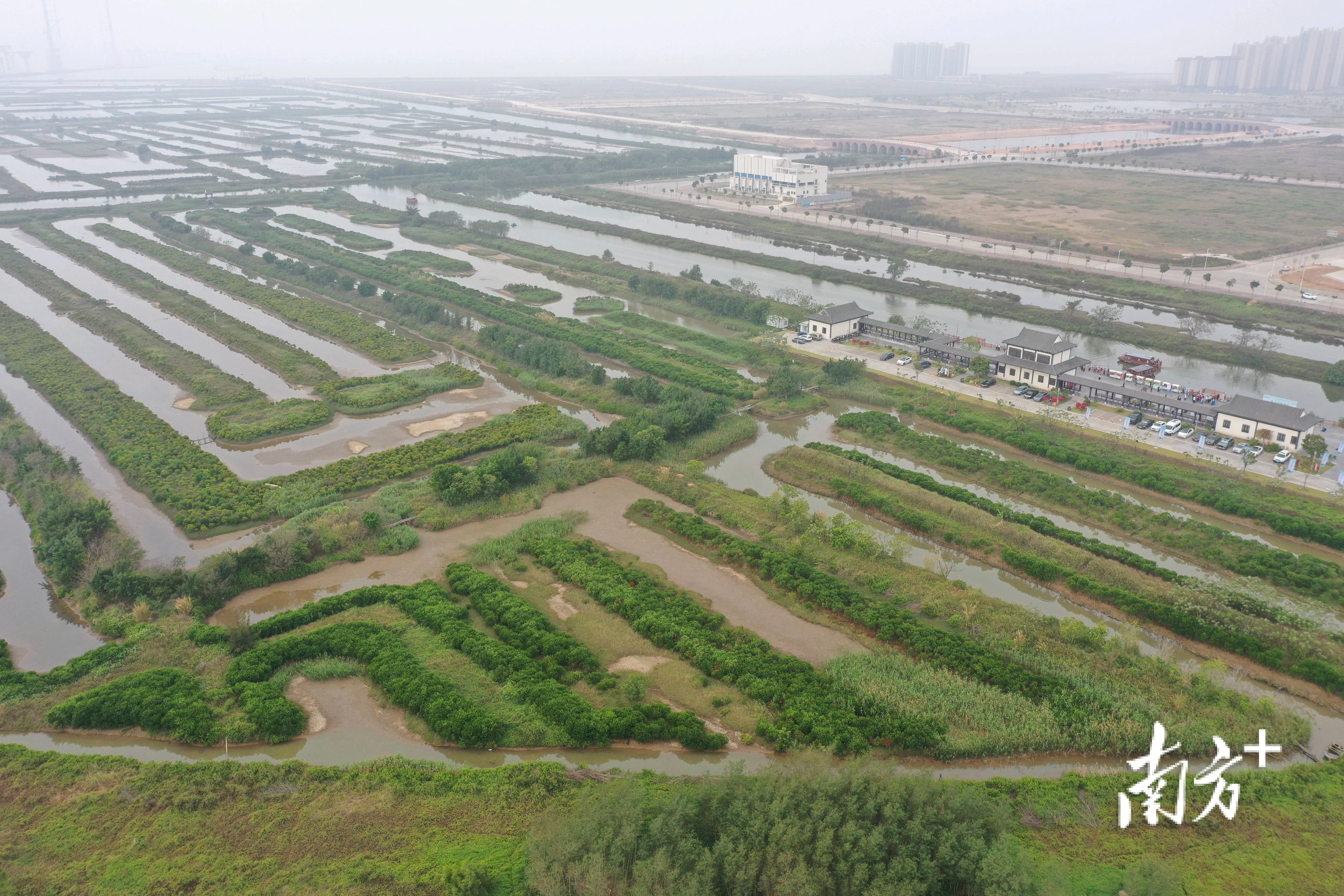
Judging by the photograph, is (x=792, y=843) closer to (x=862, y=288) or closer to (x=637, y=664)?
(x=637, y=664)

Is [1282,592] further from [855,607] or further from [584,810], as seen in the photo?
[584,810]

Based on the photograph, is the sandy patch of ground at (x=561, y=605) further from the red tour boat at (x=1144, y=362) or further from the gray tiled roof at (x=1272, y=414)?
the red tour boat at (x=1144, y=362)

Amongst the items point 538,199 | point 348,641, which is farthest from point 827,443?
point 538,199

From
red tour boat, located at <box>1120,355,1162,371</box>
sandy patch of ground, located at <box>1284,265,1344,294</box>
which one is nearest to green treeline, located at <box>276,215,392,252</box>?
red tour boat, located at <box>1120,355,1162,371</box>

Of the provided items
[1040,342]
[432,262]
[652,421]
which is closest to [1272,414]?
[1040,342]

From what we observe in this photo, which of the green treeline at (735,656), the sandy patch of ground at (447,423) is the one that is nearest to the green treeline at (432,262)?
the sandy patch of ground at (447,423)

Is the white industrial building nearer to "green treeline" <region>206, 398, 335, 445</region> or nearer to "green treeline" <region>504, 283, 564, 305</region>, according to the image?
"green treeline" <region>504, 283, 564, 305</region>
